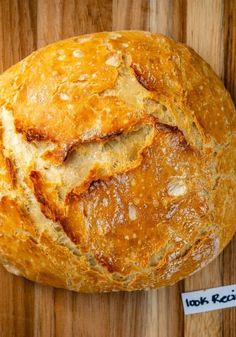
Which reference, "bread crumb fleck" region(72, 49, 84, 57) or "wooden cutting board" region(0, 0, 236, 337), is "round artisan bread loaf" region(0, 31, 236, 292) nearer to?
"bread crumb fleck" region(72, 49, 84, 57)

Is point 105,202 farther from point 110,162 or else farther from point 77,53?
point 77,53

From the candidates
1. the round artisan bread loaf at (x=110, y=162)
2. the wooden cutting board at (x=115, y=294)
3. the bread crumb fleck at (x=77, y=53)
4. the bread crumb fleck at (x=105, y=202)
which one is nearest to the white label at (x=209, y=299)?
the wooden cutting board at (x=115, y=294)

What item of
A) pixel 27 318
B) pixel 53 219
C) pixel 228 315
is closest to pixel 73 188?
pixel 53 219

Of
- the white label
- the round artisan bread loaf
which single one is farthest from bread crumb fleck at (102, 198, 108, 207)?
the white label

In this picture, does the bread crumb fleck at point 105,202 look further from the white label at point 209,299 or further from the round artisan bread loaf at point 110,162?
the white label at point 209,299

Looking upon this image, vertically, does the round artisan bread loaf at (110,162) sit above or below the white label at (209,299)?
above
